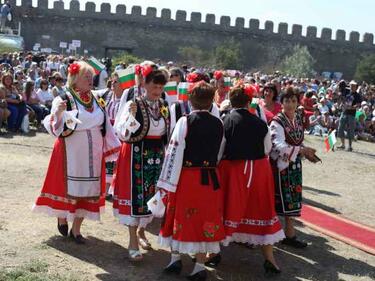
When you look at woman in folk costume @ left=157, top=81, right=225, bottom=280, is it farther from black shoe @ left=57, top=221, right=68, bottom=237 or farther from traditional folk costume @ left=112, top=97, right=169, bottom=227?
black shoe @ left=57, top=221, right=68, bottom=237

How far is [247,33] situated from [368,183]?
110ft

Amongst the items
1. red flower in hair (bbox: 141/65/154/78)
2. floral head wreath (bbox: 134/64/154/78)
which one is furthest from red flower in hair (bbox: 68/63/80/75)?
red flower in hair (bbox: 141/65/154/78)

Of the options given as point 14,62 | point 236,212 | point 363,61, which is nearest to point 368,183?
point 236,212

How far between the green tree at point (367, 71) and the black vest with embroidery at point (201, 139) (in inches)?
1483

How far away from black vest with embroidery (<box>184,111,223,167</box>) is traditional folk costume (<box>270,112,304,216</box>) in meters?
1.25

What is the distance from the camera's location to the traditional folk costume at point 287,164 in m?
6.04

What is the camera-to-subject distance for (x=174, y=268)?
5.16 m

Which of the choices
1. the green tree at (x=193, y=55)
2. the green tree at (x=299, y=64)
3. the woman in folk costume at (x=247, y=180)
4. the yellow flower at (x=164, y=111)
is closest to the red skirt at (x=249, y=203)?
the woman in folk costume at (x=247, y=180)

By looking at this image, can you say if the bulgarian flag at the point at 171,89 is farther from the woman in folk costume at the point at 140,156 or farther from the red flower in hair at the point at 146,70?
the red flower in hair at the point at 146,70

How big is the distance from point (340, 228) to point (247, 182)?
2630 mm

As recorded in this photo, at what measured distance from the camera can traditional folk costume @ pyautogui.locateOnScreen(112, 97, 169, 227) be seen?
5.34 metres

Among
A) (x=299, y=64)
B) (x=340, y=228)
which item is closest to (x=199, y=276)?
(x=340, y=228)

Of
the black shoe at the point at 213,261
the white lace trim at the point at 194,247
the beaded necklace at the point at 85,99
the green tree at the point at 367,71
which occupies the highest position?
the green tree at the point at 367,71

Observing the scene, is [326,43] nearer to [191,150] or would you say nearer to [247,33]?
[247,33]
